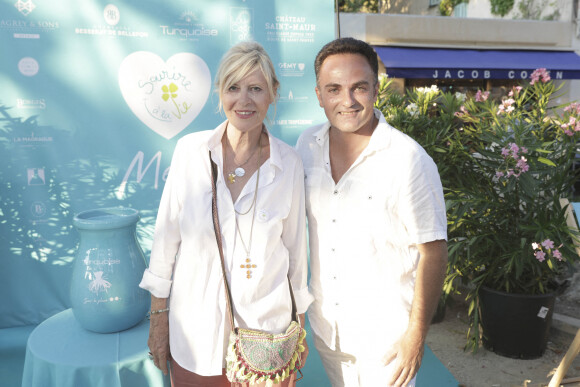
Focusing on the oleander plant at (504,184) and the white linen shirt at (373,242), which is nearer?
the white linen shirt at (373,242)

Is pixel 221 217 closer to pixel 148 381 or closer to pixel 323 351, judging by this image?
pixel 323 351

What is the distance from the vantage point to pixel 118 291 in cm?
192

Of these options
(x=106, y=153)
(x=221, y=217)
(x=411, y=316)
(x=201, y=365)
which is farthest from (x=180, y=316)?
(x=106, y=153)

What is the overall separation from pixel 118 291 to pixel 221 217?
0.69 meters

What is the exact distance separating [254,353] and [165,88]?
2.72 metres

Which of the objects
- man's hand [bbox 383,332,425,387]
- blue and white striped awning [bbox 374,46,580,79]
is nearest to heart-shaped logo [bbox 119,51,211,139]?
man's hand [bbox 383,332,425,387]

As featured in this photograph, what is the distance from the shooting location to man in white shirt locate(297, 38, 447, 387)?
1.57 m

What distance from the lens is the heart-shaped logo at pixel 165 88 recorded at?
3.57 m

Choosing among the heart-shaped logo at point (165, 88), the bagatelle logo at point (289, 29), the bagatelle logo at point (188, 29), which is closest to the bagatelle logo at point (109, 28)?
the heart-shaped logo at point (165, 88)

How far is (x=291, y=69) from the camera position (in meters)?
3.87

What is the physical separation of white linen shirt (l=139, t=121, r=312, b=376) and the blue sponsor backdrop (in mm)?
1710

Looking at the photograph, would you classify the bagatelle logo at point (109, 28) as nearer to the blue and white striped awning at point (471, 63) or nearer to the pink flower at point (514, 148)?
the pink flower at point (514, 148)

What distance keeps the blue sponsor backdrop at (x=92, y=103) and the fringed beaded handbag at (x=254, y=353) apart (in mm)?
1974

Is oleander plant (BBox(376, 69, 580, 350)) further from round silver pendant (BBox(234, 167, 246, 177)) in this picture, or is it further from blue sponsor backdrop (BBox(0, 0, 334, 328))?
round silver pendant (BBox(234, 167, 246, 177))
